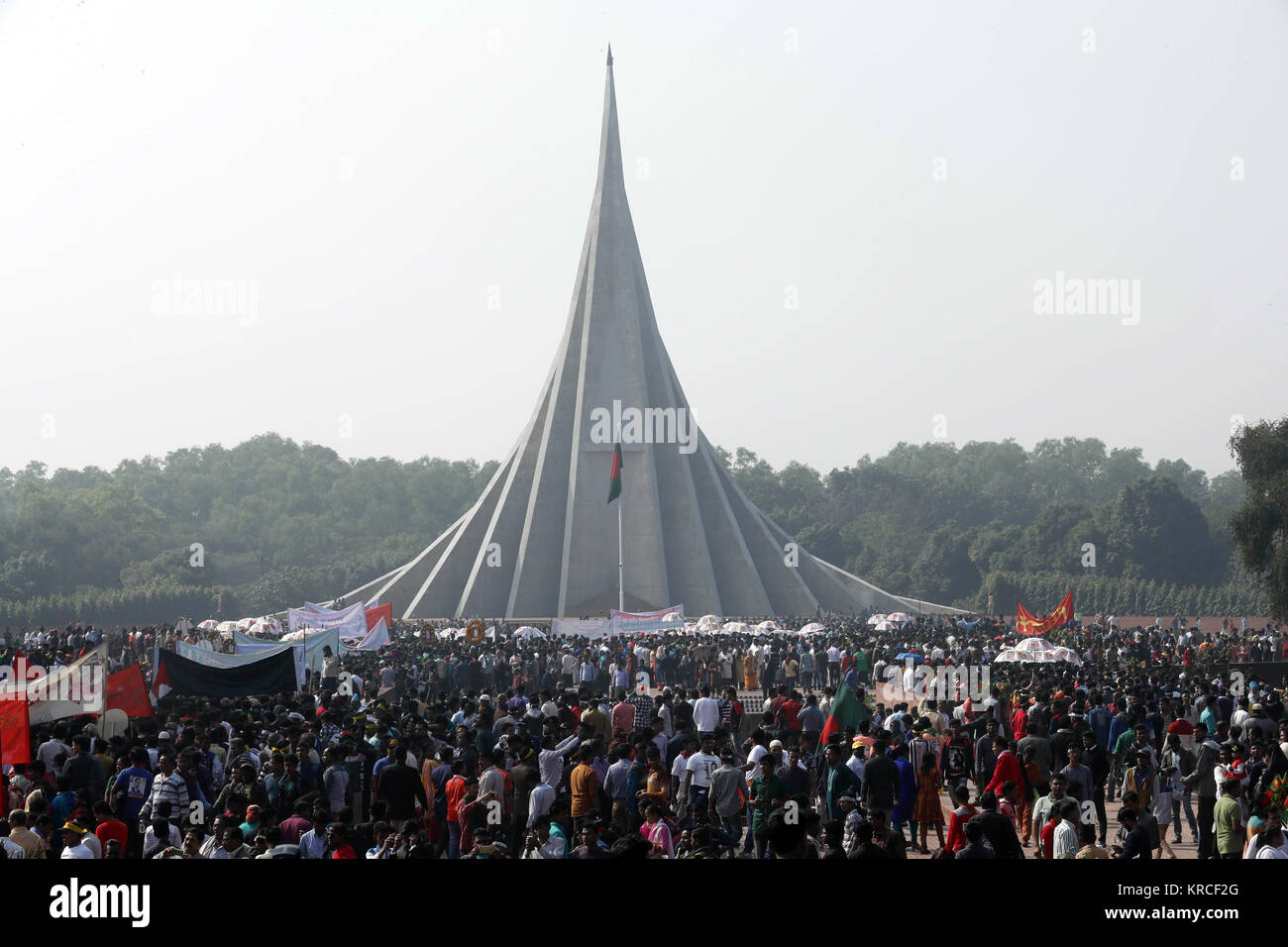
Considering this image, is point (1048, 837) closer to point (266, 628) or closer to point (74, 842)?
point (74, 842)

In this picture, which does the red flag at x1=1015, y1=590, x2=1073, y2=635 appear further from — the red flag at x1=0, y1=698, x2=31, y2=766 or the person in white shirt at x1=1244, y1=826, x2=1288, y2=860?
the red flag at x1=0, y1=698, x2=31, y2=766

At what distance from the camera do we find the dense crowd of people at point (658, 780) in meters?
7.28

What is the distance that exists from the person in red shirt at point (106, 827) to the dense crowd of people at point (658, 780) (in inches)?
0.4

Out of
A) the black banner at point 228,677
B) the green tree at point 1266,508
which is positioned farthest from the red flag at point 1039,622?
the black banner at point 228,677

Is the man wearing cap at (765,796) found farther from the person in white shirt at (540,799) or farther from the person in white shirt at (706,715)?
the person in white shirt at (706,715)

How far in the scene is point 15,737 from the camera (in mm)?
8547

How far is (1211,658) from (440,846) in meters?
19.3

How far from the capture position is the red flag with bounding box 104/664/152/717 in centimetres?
1228

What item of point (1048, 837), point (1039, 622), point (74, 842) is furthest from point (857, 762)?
point (1039, 622)

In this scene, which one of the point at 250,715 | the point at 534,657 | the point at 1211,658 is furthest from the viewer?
the point at 1211,658

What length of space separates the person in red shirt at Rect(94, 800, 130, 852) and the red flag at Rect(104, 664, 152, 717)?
4939mm

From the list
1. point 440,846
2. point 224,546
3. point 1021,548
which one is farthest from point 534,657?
point 224,546
